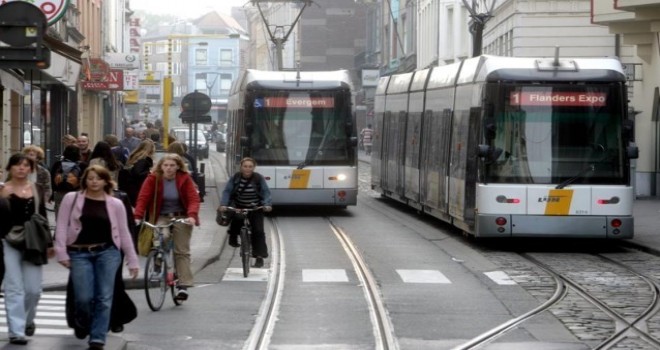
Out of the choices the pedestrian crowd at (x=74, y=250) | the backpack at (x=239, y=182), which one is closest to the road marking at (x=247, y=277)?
the backpack at (x=239, y=182)

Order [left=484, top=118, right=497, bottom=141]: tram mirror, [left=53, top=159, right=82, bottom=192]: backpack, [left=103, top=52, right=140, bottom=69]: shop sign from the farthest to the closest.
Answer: [left=103, top=52, right=140, bottom=69]: shop sign
[left=484, top=118, right=497, bottom=141]: tram mirror
[left=53, top=159, right=82, bottom=192]: backpack

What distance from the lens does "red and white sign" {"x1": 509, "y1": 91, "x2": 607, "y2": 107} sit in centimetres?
2194

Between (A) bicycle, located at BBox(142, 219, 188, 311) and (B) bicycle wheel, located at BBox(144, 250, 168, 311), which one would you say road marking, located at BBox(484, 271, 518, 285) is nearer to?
(A) bicycle, located at BBox(142, 219, 188, 311)

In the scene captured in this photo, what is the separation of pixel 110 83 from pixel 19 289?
38138 mm

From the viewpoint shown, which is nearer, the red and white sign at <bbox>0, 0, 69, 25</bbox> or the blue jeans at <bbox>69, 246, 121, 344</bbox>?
the blue jeans at <bbox>69, 246, 121, 344</bbox>

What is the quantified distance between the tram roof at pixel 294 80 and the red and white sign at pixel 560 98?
340 inches

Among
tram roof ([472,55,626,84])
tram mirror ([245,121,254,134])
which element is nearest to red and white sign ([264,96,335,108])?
tram mirror ([245,121,254,134])

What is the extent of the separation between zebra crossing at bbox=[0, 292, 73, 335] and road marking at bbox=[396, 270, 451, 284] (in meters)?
4.33

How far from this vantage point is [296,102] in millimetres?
29906

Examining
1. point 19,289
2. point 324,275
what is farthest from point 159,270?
point 324,275

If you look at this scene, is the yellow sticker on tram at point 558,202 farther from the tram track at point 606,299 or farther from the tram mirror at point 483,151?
the tram mirror at point 483,151

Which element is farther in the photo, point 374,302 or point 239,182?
point 239,182

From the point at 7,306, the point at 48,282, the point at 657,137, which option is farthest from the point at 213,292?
the point at 657,137

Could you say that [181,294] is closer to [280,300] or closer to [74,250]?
[280,300]
